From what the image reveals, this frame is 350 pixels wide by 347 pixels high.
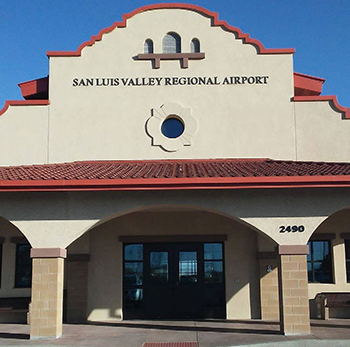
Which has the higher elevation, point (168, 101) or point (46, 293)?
Result: point (168, 101)

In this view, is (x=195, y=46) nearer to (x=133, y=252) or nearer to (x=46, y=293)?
(x=133, y=252)

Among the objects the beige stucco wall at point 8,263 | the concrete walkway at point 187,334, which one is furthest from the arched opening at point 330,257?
the beige stucco wall at point 8,263

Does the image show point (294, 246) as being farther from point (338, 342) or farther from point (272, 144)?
point (272, 144)

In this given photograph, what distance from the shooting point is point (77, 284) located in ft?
52.9

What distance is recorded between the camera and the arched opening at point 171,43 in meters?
17.0

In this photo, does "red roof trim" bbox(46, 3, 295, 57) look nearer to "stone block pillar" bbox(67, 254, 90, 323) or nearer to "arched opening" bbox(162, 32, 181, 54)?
"arched opening" bbox(162, 32, 181, 54)

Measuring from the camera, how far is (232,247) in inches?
650

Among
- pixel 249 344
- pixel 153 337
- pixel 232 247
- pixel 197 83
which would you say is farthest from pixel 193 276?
pixel 197 83

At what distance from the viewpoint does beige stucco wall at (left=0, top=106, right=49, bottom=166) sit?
16.3m

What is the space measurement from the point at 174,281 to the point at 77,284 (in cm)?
298

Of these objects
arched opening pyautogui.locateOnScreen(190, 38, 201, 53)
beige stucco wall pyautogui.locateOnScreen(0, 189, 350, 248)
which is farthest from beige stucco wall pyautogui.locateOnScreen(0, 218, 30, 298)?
arched opening pyautogui.locateOnScreen(190, 38, 201, 53)

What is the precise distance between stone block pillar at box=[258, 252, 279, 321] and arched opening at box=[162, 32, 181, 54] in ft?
22.9

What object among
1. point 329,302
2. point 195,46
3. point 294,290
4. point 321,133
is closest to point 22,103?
point 195,46

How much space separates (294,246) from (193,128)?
5335 millimetres
